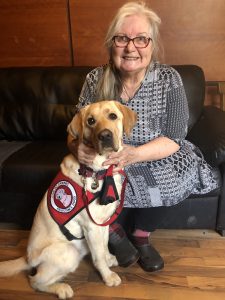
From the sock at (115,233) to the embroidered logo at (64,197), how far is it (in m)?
0.45

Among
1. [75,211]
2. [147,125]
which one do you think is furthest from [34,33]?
[75,211]

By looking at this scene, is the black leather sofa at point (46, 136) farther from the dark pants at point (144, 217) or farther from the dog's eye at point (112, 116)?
the dog's eye at point (112, 116)

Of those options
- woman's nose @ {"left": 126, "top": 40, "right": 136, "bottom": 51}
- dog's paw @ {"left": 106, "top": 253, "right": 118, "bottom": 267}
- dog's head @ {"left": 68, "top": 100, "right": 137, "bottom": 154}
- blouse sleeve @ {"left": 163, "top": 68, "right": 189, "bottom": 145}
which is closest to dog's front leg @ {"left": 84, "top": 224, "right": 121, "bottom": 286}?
dog's paw @ {"left": 106, "top": 253, "right": 118, "bottom": 267}

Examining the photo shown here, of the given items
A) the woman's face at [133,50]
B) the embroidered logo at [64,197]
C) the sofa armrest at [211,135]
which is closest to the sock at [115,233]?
the embroidered logo at [64,197]

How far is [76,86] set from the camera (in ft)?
7.98

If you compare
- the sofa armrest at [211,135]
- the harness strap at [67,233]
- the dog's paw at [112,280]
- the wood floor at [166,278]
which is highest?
the sofa armrest at [211,135]

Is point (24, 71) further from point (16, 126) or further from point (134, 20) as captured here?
point (134, 20)

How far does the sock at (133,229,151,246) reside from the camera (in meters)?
1.81

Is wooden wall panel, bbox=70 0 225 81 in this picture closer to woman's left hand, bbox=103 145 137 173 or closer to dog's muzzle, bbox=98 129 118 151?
woman's left hand, bbox=103 145 137 173

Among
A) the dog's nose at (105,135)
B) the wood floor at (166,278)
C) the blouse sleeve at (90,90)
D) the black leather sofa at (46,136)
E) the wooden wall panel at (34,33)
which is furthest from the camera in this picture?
the wooden wall panel at (34,33)

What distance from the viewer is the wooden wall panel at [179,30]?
251 cm

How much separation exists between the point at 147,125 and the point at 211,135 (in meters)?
0.46

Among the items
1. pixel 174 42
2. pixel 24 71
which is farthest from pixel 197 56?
pixel 24 71

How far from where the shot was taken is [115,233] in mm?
1831
